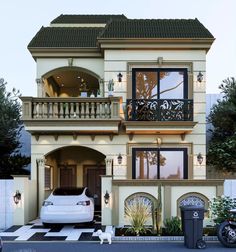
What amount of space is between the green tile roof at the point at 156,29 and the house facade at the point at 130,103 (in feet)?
0.13

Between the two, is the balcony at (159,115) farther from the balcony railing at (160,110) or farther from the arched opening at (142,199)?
the arched opening at (142,199)

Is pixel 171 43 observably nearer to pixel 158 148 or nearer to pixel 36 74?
pixel 158 148

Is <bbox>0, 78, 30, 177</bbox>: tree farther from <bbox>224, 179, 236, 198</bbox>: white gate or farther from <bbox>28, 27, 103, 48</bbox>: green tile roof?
<bbox>224, 179, 236, 198</bbox>: white gate

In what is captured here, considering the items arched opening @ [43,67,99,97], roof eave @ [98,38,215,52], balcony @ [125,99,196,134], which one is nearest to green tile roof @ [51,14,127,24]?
arched opening @ [43,67,99,97]

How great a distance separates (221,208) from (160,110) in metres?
5.59

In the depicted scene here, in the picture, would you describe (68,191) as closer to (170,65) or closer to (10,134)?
(10,134)

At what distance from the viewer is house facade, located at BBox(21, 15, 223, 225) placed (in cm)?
1792

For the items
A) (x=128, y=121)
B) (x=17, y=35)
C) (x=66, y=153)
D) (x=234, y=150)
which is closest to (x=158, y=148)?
(x=128, y=121)

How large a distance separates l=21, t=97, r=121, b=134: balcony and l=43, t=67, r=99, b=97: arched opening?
5.79 ft

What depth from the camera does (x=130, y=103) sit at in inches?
729

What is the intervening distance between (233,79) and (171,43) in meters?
4.25

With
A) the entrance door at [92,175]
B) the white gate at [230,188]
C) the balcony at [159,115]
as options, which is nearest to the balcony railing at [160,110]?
the balcony at [159,115]

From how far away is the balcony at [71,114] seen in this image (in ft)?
57.9

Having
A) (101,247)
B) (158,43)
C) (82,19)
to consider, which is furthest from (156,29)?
(101,247)
